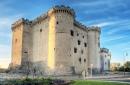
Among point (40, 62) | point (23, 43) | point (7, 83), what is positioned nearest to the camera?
point (7, 83)

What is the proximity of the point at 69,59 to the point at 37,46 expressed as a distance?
13827 millimetres

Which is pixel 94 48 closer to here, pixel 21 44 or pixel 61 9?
pixel 61 9

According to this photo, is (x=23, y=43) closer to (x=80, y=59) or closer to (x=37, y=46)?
(x=37, y=46)

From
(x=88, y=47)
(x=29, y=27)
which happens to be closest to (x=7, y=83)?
(x=29, y=27)

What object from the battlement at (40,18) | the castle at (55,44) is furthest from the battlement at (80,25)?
the battlement at (40,18)

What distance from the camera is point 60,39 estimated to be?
44.1 metres

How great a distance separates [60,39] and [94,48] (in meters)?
19.8

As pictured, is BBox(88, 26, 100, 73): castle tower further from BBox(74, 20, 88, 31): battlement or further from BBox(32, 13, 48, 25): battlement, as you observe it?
BBox(32, 13, 48, 25): battlement

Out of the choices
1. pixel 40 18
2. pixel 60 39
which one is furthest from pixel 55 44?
pixel 40 18

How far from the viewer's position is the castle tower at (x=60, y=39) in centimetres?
4269

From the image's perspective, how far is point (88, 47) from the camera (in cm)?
5991

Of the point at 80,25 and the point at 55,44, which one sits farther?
the point at 80,25

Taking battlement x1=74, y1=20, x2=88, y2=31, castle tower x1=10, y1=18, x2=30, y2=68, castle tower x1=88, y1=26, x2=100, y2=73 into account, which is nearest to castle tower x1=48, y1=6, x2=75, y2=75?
battlement x1=74, y1=20, x2=88, y2=31

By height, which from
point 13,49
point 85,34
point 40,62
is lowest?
point 40,62
